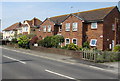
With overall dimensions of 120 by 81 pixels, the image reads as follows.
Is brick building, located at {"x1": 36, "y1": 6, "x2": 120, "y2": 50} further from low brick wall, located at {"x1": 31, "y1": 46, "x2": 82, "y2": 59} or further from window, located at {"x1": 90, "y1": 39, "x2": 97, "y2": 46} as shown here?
low brick wall, located at {"x1": 31, "y1": 46, "x2": 82, "y2": 59}

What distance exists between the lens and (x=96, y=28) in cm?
2675

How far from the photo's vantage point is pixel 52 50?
82.5ft

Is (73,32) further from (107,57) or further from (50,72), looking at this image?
(50,72)

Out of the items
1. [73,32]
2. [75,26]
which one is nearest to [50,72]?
[75,26]

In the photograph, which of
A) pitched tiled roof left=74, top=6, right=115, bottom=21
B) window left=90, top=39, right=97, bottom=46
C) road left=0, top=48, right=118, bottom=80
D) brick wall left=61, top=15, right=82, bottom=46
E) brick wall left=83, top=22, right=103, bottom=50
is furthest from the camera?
brick wall left=61, top=15, right=82, bottom=46

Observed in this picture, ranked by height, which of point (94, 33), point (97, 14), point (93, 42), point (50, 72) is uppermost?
point (97, 14)

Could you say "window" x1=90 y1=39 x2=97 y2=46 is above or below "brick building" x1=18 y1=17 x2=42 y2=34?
below

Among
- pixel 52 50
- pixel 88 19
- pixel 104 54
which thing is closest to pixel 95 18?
pixel 88 19

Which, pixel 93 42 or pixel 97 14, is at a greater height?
pixel 97 14

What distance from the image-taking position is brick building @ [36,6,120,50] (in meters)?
26.1

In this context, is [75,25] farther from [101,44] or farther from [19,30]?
[19,30]

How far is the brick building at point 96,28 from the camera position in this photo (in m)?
26.1

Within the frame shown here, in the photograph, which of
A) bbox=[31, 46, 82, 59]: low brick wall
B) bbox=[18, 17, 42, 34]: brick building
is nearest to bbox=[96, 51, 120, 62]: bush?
bbox=[31, 46, 82, 59]: low brick wall

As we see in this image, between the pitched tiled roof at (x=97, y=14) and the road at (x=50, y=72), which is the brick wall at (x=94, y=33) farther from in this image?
the road at (x=50, y=72)
